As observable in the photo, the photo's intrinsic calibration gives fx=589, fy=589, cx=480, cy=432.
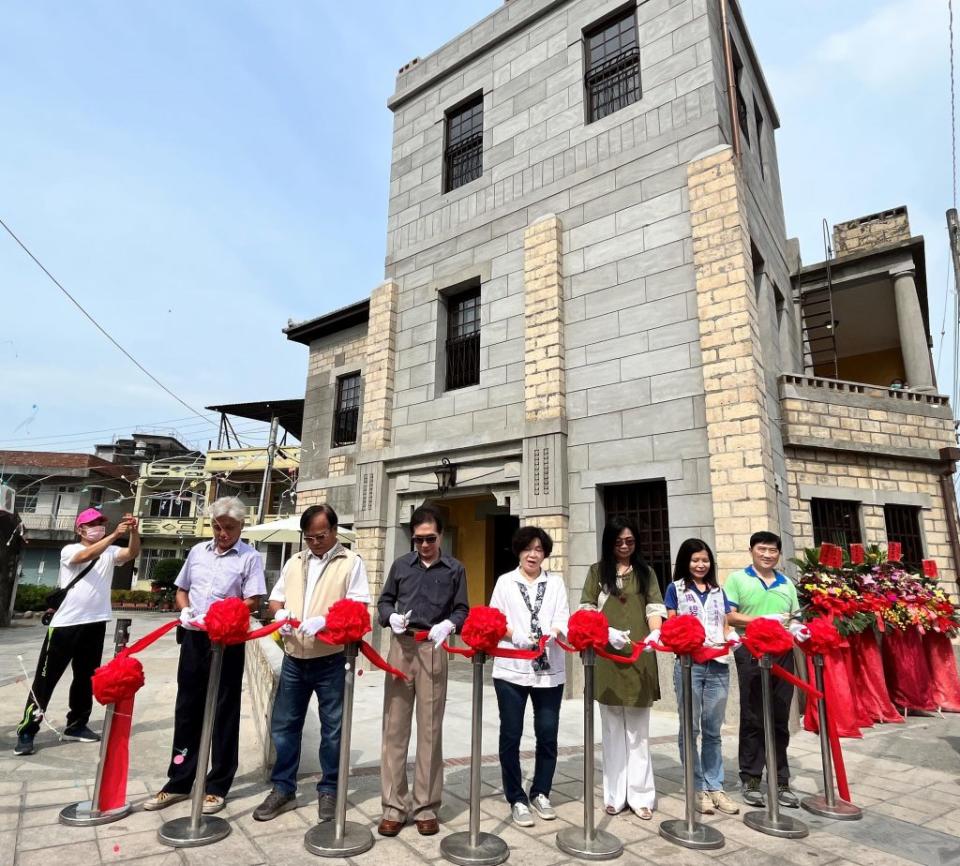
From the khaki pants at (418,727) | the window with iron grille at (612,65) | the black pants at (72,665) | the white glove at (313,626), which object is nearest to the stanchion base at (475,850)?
the khaki pants at (418,727)

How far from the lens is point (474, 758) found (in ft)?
11.1

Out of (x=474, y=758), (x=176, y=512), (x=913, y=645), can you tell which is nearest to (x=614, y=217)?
(x=913, y=645)

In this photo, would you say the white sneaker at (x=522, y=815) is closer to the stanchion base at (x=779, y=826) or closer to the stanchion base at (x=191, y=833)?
the stanchion base at (x=779, y=826)

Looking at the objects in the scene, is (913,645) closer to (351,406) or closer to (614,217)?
(614,217)

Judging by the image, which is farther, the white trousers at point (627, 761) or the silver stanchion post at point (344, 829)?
the white trousers at point (627, 761)

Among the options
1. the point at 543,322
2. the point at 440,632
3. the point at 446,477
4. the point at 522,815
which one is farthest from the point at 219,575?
the point at 543,322

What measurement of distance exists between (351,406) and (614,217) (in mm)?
7504

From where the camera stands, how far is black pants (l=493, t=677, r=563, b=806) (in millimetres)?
3855

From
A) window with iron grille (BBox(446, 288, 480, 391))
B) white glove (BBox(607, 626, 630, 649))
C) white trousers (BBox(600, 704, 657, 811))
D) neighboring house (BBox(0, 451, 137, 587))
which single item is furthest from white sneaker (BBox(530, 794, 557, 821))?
neighboring house (BBox(0, 451, 137, 587))

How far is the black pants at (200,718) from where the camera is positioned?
12.8ft

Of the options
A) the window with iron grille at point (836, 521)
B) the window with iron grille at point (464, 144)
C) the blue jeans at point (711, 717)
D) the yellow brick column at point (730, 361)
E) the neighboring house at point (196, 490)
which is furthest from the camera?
the neighboring house at point (196, 490)

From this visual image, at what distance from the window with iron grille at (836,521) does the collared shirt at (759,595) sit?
5.06 metres

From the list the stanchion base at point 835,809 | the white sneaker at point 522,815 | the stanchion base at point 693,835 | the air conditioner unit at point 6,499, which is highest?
the air conditioner unit at point 6,499

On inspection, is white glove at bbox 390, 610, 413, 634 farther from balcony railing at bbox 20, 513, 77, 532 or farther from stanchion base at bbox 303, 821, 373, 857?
balcony railing at bbox 20, 513, 77, 532
